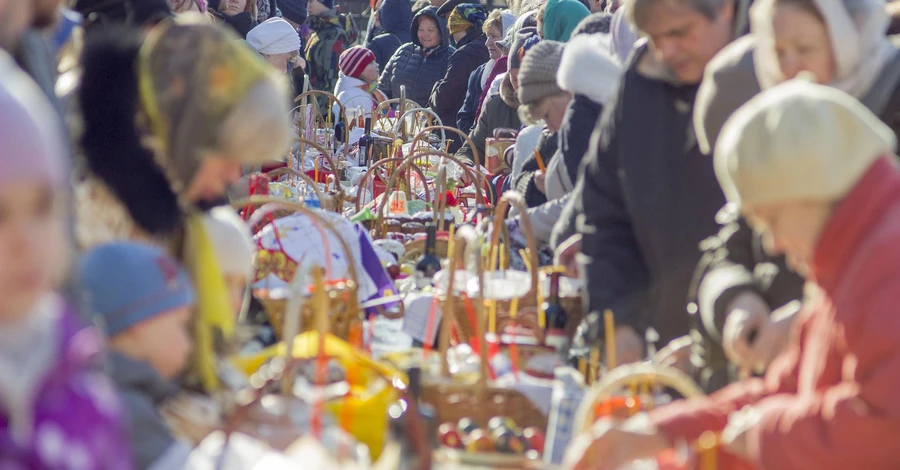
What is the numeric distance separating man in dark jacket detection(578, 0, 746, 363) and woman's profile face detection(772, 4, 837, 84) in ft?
1.20

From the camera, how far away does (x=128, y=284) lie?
1994mm

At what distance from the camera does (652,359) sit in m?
2.85

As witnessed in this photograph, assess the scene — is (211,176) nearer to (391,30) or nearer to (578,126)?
(578,126)

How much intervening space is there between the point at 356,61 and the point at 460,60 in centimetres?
80

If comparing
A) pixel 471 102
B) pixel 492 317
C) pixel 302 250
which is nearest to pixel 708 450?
pixel 492 317

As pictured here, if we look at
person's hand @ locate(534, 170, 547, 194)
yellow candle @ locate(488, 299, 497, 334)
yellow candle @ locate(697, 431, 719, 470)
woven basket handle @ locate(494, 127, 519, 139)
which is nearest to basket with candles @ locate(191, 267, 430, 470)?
yellow candle @ locate(697, 431, 719, 470)

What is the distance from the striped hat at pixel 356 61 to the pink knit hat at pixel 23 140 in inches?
340

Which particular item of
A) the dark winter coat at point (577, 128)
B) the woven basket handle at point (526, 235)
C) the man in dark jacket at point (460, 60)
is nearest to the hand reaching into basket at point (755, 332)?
the woven basket handle at point (526, 235)

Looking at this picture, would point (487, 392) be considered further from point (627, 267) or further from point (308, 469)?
point (308, 469)

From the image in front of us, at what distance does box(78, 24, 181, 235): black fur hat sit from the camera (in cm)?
223

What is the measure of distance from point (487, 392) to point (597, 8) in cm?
701

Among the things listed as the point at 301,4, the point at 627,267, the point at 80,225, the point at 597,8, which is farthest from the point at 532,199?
the point at 301,4

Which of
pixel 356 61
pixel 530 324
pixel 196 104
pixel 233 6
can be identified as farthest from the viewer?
pixel 356 61

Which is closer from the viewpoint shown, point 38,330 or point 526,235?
point 38,330
